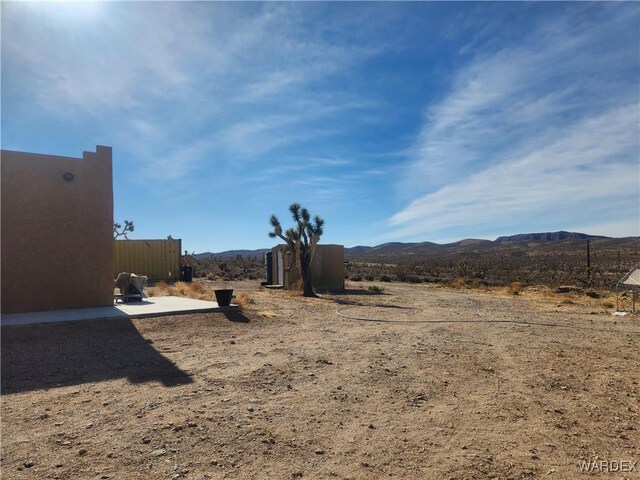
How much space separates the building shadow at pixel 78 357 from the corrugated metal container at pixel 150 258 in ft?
Answer: 63.7

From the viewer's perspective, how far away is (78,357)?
7.40m

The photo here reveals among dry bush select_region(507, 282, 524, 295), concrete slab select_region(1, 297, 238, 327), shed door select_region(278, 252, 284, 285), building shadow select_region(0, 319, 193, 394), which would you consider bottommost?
dry bush select_region(507, 282, 524, 295)

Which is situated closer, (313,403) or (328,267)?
(313,403)

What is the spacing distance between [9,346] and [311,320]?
21.3 feet

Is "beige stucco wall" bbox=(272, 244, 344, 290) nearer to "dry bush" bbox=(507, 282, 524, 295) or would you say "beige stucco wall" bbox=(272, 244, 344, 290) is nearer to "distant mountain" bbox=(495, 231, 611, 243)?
"dry bush" bbox=(507, 282, 524, 295)

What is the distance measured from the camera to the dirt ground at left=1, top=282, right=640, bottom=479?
146 inches

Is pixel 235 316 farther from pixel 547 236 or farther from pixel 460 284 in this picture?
pixel 547 236

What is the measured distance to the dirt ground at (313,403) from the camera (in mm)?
3719

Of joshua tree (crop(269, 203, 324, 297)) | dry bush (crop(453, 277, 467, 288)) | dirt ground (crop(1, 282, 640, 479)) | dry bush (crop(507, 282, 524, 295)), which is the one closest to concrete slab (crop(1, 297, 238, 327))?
dirt ground (crop(1, 282, 640, 479))

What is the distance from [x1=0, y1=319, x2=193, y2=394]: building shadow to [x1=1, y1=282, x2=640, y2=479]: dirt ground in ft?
0.12

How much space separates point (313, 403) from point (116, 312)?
7.10 m

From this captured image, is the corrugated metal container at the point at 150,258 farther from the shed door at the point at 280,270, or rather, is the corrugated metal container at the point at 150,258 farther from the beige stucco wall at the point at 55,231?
the beige stucco wall at the point at 55,231

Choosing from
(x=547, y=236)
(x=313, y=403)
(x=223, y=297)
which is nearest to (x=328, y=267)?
(x=223, y=297)

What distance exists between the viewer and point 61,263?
36.4 ft
